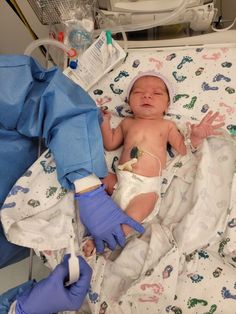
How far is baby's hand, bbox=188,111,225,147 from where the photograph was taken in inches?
56.5

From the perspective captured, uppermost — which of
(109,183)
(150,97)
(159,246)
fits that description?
(150,97)

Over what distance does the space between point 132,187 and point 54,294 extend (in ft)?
1.60

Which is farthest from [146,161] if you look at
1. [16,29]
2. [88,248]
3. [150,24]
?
[16,29]

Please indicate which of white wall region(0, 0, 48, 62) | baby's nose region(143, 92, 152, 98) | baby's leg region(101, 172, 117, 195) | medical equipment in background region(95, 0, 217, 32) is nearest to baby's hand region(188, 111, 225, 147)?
baby's nose region(143, 92, 152, 98)

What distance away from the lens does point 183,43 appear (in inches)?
66.6

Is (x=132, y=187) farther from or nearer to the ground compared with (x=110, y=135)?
nearer to the ground

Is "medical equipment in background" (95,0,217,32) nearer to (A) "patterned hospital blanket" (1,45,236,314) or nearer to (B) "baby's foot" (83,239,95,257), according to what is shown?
(A) "patterned hospital blanket" (1,45,236,314)

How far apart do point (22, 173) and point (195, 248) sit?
672mm

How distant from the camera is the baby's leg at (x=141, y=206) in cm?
130

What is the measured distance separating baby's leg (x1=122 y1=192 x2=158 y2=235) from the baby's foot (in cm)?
13

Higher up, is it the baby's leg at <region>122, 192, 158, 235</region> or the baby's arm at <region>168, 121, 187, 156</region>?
the baby's arm at <region>168, 121, 187, 156</region>

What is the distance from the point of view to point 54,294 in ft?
3.44

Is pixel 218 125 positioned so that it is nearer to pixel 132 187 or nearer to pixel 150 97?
pixel 150 97

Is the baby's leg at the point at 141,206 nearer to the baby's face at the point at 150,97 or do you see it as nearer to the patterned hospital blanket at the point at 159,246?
the patterned hospital blanket at the point at 159,246
